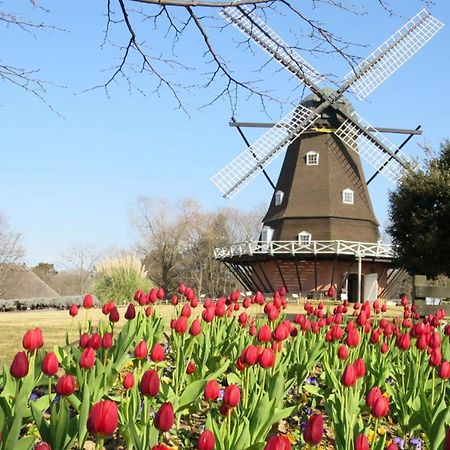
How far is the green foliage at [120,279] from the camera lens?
2267 cm

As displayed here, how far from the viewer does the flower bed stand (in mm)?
2236

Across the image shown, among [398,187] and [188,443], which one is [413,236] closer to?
[398,187]

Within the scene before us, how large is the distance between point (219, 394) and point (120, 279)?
19821 millimetres

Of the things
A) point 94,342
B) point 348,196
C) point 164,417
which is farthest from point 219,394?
point 348,196

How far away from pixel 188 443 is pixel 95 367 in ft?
2.13

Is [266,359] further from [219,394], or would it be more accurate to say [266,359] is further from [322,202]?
[322,202]

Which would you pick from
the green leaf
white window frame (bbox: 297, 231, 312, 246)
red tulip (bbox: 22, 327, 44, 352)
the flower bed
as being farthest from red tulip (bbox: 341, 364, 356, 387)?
white window frame (bbox: 297, 231, 312, 246)

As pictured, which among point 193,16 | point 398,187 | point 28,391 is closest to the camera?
point 28,391

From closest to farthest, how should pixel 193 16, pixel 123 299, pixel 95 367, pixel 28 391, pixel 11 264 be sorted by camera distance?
pixel 28 391, pixel 95 367, pixel 193 16, pixel 123 299, pixel 11 264

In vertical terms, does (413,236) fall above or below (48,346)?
above

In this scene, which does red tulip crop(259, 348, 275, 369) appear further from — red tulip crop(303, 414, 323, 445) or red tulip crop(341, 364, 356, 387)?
red tulip crop(303, 414, 323, 445)

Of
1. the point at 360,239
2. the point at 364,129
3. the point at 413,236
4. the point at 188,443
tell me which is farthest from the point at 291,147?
the point at 188,443

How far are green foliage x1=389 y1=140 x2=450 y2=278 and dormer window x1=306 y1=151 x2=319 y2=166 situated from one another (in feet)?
26.6

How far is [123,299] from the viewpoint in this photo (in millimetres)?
22750
